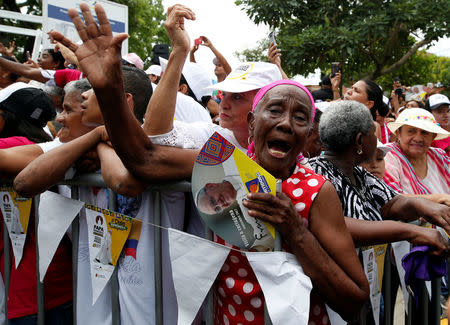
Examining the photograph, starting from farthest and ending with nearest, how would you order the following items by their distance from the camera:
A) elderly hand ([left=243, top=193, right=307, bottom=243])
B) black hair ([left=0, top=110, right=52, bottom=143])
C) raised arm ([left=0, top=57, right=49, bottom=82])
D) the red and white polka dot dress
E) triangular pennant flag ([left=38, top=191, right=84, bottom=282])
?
raised arm ([left=0, top=57, right=49, bottom=82]) < black hair ([left=0, top=110, right=52, bottom=143]) < triangular pennant flag ([left=38, top=191, right=84, bottom=282]) < the red and white polka dot dress < elderly hand ([left=243, top=193, right=307, bottom=243])

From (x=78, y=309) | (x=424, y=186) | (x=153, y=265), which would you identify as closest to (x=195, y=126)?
(x=153, y=265)

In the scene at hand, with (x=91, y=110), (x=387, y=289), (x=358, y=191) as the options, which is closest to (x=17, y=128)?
(x=91, y=110)

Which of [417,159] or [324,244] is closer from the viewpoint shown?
[324,244]

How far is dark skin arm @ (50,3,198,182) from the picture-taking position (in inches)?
63.7

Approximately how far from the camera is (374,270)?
215 centimetres

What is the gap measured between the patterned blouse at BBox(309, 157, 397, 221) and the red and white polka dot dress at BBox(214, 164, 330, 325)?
578 mm

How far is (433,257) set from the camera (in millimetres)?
2088

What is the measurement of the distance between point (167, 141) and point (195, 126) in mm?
312

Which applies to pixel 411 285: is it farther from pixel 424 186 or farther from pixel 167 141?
pixel 424 186

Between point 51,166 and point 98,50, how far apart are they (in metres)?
0.68

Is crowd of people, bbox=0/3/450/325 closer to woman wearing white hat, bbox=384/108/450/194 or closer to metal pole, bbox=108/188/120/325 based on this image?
metal pole, bbox=108/188/120/325

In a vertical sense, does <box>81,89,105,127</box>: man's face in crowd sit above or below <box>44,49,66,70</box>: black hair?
above

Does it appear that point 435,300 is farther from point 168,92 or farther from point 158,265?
point 168,92

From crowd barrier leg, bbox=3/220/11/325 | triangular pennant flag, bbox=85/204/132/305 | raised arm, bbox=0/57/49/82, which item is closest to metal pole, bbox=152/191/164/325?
triangular pennant flag, bbox=85/204/132/305
